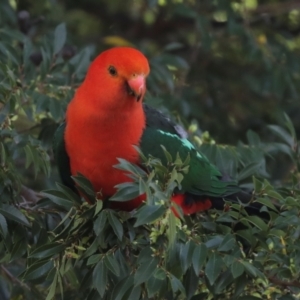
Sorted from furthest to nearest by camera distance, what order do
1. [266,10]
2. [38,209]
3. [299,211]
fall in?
[266,10]
[38,209]
[299,211]

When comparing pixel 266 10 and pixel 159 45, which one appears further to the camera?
pixel 159 45

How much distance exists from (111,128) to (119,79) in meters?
0.19

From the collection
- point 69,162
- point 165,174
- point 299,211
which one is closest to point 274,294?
point 299,211

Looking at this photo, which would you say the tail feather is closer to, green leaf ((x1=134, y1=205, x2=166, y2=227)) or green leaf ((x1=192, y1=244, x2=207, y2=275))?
green leaf ((x1=192, y1=244, x2=207, y2=275))

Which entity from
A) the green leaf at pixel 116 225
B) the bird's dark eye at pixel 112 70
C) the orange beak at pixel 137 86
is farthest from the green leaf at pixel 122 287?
the bird's dark eye at pixel 112 70

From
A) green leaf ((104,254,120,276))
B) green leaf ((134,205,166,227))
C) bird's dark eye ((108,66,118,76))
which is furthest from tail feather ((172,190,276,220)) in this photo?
green leaf ((134,205,166,227))

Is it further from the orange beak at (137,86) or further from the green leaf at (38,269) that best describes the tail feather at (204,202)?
the green leaf at (38,269)

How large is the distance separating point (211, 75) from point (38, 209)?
2.62 metres

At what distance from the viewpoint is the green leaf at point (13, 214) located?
2582 millimetres

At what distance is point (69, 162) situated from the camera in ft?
10.5

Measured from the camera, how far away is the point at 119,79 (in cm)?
295

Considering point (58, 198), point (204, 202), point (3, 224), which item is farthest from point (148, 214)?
point (204, 202)

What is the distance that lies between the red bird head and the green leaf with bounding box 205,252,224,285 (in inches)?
29.5

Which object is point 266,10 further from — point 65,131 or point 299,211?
point 299,211
